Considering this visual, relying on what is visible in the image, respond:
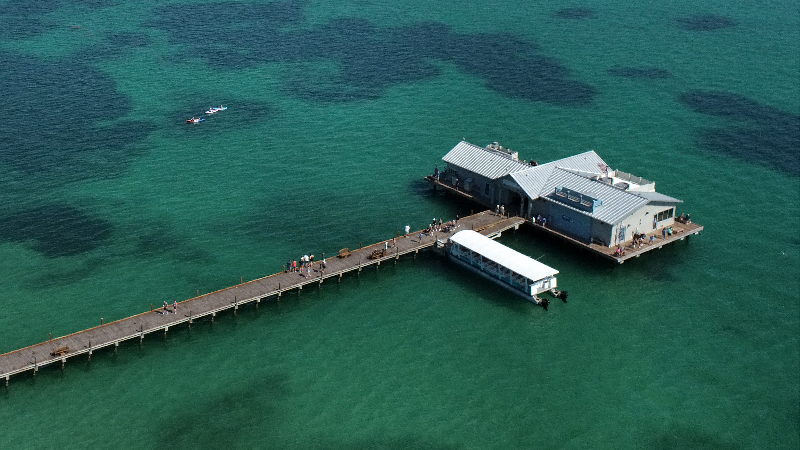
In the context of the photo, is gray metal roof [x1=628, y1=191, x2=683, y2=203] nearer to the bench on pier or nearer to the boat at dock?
the boat at dock

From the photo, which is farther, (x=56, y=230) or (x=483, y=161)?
(x=483, y=161)

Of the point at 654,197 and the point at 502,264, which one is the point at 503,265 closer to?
the point at 502,264

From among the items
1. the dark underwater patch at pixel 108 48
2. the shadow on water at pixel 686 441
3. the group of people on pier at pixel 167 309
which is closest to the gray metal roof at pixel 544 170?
the shadow on water at pixel 686 441

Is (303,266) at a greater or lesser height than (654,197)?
lesser

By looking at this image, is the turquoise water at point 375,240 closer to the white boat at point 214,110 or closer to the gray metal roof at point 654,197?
the white boat at point 214,110

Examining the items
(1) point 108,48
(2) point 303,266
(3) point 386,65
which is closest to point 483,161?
(2) point 303,266

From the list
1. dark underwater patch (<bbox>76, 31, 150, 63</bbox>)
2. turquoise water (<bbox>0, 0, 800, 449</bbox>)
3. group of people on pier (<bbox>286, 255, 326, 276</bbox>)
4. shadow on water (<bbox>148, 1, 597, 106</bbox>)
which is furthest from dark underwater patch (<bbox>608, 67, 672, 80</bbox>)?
dark underwater patch (<bbox>76, 31, 150, 63</bbox>)
